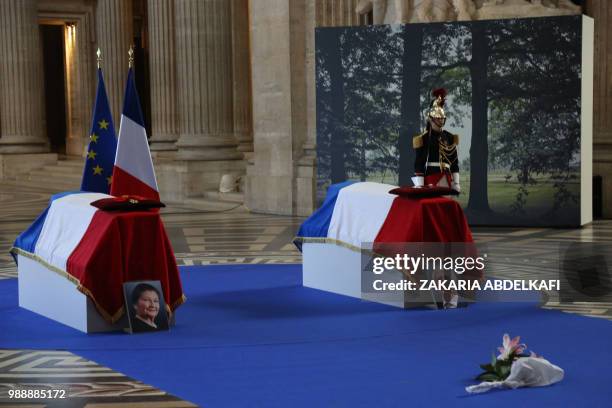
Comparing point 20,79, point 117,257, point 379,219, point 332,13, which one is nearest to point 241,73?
point 332,13

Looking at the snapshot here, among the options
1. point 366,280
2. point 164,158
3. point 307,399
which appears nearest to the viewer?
point 307,399

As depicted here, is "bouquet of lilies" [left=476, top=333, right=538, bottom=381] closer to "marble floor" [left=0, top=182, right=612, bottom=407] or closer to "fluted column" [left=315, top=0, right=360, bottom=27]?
"marble floor" [left=0, top=182, right=612, bottom=407]

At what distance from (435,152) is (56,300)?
3598 millimetres

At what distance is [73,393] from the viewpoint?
6547mm

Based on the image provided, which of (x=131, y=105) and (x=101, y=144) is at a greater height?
Result: (x=131, y=105)

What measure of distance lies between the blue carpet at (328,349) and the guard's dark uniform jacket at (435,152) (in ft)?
4.78

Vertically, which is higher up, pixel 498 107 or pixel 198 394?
pixel 498 107

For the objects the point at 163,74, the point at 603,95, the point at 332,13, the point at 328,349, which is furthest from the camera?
the point at 163,74

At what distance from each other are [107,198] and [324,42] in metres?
8.09

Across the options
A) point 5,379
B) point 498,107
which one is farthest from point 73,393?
point 498,107

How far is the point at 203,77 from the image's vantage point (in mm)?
21422

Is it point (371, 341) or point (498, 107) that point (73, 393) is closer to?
point (371, 341)

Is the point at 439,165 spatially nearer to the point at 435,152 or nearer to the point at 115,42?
the point at 435,152

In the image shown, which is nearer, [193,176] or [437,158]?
[437,158]
